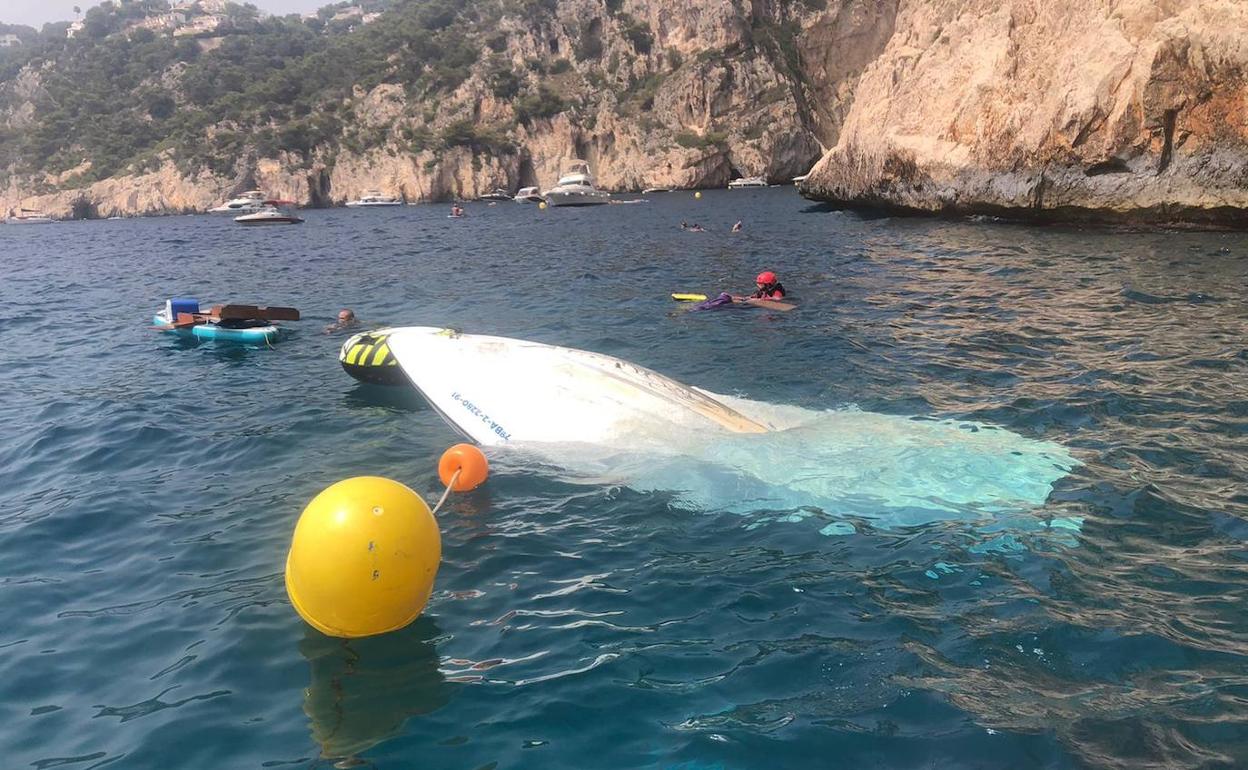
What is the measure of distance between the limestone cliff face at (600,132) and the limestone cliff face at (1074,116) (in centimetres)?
5529

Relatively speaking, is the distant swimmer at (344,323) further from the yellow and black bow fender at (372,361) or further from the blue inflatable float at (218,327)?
the yellow and black bow fender at (372,361)

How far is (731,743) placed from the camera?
13.5 feet

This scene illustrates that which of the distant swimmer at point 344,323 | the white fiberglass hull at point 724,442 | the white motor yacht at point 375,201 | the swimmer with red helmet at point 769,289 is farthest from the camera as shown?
the white motor yacht at point 375,201

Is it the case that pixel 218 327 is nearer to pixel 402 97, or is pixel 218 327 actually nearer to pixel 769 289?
pixel 769 289

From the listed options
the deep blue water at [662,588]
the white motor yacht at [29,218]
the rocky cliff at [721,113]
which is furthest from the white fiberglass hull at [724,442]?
the white motor yacht at [29,218]

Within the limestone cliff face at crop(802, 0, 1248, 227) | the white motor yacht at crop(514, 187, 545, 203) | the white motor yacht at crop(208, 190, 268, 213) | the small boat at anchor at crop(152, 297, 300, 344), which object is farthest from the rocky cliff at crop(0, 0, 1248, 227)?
the small boat at anchor at crop(152, 297, 300, 344)

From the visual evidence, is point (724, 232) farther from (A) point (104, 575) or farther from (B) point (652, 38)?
(B) point (652, 38)

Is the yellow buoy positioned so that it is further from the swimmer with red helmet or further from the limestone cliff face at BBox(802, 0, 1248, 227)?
the limestone cliff face at BBox(802, 0, 1248, 227)

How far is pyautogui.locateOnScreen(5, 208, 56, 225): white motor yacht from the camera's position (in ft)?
291

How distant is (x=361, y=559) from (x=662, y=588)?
213 centimetres

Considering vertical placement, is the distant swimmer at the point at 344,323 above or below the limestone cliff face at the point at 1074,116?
below

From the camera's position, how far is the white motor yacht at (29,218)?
291ft

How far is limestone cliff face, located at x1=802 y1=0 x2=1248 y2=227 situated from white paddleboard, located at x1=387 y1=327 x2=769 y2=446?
1952 cm

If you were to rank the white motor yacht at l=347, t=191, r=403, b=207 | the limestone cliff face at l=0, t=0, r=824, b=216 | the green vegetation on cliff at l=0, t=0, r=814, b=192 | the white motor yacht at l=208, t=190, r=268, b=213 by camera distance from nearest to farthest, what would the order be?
the white motor yacht at l=208, t=190, r=268, b=213 < the white motor yacht at l=347, t=191, r=403, b=207 < the limestone cliff face at l=0, t=0, r=824, b=216 < the green vegetation on cliff at l=0, t=0, r=814, b=192
